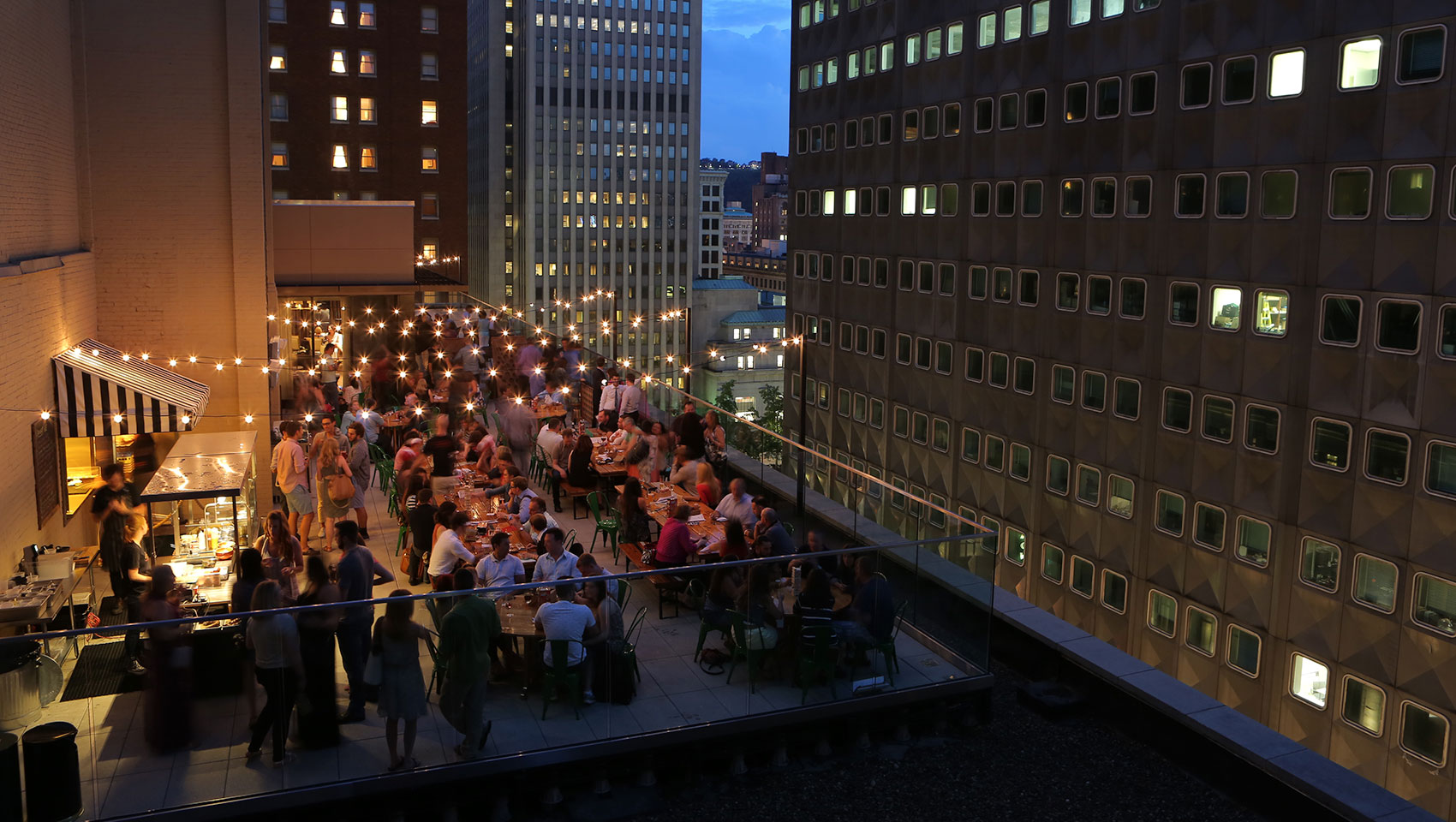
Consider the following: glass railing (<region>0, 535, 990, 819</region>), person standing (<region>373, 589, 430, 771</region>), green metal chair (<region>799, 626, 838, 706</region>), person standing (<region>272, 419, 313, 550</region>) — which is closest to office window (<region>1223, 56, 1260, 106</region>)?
glass railing (<region>0, 535, 990, 819</region>)

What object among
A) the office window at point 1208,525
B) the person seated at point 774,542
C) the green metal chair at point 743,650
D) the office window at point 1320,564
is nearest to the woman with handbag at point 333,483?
the person seated at point 774,542

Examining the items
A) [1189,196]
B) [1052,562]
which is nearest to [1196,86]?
[1189,196]

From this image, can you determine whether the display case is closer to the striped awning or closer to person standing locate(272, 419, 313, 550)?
person standing locate(272, 419, 313, 550)

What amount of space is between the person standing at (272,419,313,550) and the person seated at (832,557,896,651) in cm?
851

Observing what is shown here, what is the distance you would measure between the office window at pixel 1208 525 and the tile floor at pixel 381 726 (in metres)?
17.9

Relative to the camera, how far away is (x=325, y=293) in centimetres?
2694

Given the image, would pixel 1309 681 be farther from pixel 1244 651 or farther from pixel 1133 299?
pixel 1133 299

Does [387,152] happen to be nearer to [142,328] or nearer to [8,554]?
[142,328]

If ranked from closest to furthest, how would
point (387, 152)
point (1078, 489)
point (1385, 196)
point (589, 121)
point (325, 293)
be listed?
point (1385, 196)
point (325, 293)
point (1078, 489)
point (387, 152)
point (589, 121)

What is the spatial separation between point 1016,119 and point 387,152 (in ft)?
104

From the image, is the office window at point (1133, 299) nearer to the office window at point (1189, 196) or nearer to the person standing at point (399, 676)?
the office window at point (1189, 196)

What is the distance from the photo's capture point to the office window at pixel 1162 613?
27328mm

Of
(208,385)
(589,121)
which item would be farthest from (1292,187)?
(589,121)

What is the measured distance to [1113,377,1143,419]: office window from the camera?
28156 millimetres
